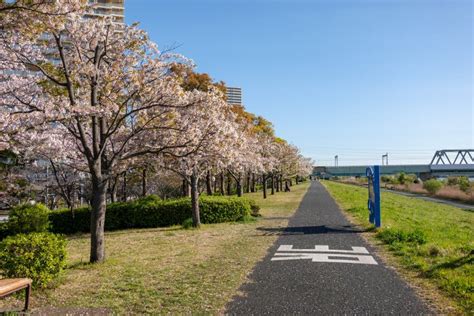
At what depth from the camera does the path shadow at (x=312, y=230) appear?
1393cm

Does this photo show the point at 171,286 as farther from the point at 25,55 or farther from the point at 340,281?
the point at 25,55

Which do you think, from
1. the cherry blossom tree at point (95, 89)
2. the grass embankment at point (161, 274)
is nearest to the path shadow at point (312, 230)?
the grass embankment at point (161, 274)

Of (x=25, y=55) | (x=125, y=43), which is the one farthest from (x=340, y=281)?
(x=25, y=55)

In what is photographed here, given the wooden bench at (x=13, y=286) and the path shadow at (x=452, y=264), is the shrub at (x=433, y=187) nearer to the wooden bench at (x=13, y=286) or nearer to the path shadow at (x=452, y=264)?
the path shadow at (x=452, y=264)

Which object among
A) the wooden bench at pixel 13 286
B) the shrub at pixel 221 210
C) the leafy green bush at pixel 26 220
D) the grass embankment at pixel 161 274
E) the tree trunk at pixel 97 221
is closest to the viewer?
the wooden bench at pixel 13 286

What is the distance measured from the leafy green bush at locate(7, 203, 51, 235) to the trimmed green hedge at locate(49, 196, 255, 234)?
8.81ft

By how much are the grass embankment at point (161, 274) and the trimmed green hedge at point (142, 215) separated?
3.70 m

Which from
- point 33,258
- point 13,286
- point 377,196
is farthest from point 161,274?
point 377,196

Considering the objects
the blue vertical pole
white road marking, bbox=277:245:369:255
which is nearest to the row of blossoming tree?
white road marking, bbox=277:245:369:255

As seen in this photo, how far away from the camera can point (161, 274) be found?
8094 millimetres

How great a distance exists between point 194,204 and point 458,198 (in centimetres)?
3353

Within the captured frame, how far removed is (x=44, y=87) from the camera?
1071 cm

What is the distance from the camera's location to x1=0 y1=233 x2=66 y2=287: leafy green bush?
6.53 metres

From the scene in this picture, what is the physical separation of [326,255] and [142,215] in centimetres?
1032
